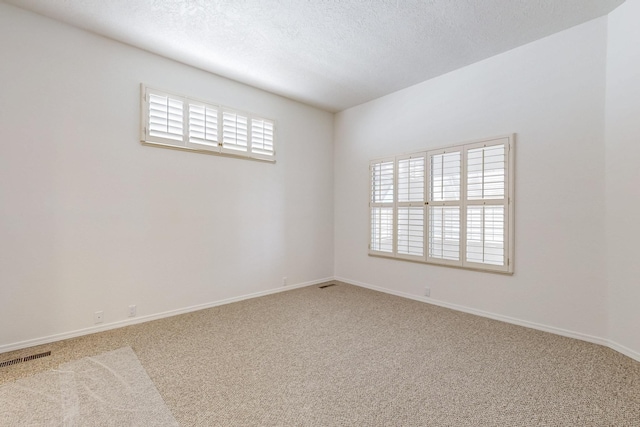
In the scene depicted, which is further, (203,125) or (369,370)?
(203,125)

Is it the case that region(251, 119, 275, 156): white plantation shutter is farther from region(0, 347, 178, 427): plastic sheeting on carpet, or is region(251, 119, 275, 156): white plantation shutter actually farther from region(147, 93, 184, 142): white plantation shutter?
region(0, 347, 178, 427): plastic sheeting on carpet

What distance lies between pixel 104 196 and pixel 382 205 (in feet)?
11.4

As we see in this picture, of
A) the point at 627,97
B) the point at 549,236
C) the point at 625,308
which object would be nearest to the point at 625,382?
the point at 625,308

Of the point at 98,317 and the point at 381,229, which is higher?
the point at 381,229

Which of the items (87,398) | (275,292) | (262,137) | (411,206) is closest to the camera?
(87,398)

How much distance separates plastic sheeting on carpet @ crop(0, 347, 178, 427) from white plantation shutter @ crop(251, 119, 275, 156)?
9.43 feet

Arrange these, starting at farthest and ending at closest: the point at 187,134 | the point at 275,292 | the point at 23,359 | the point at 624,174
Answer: the point at 275,292 → the point at 187,134 → the point at 624,174 → the point at 23,359

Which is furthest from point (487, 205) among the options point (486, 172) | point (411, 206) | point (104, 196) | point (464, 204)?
point (104, 196)

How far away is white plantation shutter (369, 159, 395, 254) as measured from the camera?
4.38 meters

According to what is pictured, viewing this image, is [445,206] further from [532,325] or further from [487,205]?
[532,325]

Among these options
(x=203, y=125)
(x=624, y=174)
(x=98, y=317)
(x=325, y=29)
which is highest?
(x=325, y=29)

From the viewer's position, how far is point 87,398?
188cm

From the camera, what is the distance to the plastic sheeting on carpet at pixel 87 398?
1683 millimetres

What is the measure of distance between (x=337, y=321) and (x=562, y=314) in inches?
87.4
